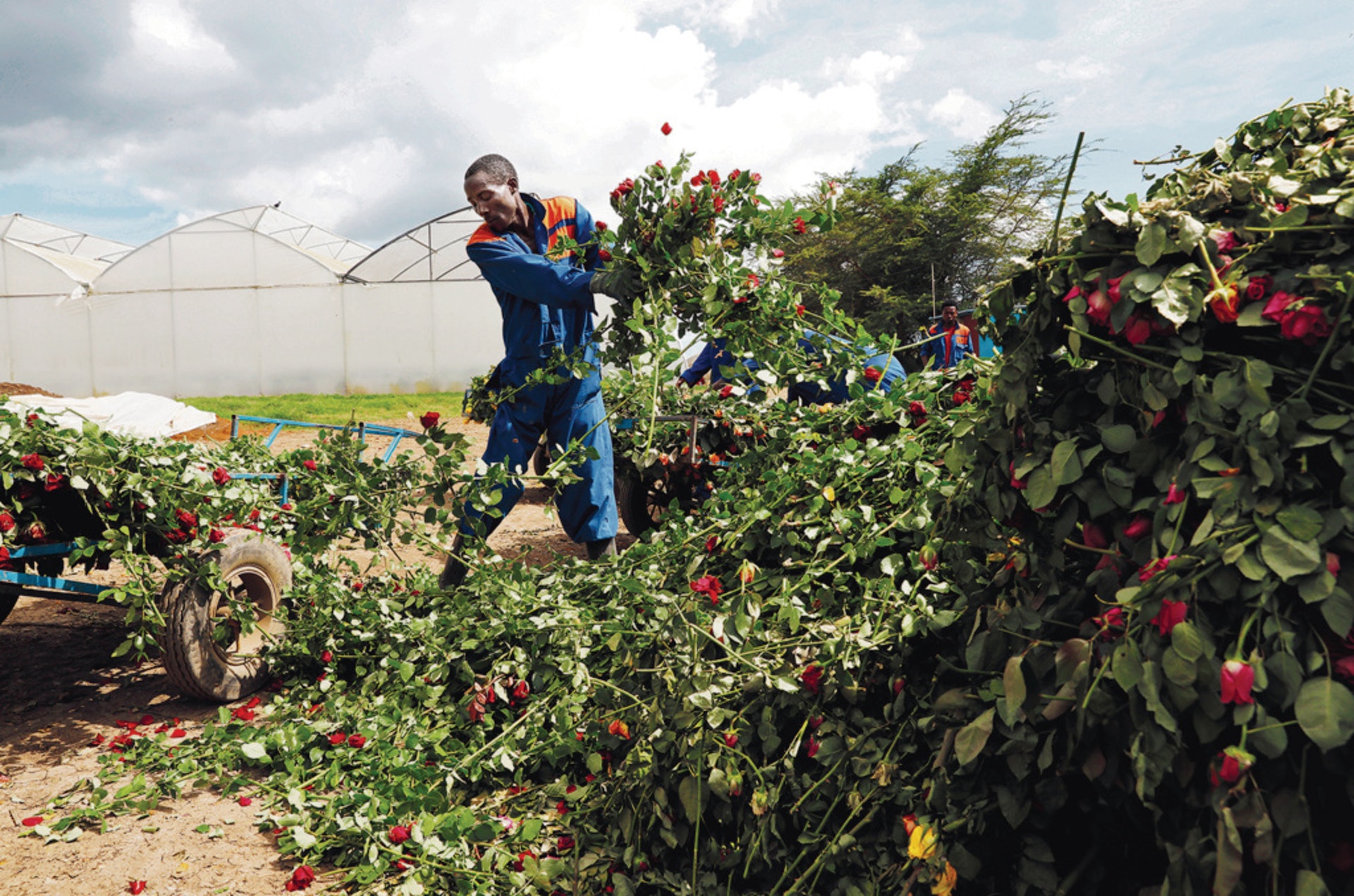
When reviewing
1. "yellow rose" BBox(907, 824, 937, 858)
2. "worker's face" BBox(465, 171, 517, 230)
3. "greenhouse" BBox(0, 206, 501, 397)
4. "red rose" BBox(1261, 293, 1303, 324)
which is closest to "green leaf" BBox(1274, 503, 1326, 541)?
"red rose" BBox(1261, 293, 1303, 324)

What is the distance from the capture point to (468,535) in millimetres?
3027

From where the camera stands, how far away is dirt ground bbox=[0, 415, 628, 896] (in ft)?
7.20

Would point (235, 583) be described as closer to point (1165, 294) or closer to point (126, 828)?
point (126, 828)

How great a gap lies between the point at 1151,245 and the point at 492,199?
297 centimetres

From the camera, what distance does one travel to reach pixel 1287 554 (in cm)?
100

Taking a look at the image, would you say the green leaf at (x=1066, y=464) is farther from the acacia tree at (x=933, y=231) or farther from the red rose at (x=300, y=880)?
the acacia tree at (x=933, y=231)

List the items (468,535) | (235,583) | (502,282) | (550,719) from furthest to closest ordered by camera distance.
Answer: (502,282) < (235,583) < (468,535) < (550,719)

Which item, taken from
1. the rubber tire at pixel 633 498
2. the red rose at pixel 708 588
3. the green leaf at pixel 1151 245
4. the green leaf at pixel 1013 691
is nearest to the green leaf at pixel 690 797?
the red rose at pixel 708 588

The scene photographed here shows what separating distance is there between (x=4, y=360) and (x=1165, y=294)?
23653 millimetres

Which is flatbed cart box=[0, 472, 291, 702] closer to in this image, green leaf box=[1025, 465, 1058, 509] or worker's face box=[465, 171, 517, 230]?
worker's face box=[465, 171, 517, 230]

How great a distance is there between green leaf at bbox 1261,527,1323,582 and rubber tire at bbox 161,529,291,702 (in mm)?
3160

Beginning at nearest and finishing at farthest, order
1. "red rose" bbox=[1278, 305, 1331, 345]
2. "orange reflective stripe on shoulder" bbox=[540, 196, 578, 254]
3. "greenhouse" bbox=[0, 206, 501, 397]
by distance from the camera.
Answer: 1. "red rose" bbox=[1278, 305, 1331, 345]
2. "orange reflective stripe on shoulder" bbox=[540, 196, 578, 254]
3. "greenhouse" bbox=[0, 206, 501, 397]

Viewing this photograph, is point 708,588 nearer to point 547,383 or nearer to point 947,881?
point 947,881

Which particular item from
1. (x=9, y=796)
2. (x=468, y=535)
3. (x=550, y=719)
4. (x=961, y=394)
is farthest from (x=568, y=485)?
(x=9, y=796)
